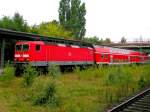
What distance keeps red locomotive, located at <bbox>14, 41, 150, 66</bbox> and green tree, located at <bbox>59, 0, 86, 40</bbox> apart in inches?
1154

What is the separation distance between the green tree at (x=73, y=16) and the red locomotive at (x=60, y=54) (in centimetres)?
2931

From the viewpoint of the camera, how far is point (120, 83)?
20.4m

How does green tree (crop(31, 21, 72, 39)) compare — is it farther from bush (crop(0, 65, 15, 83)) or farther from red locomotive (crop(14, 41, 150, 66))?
bush (crop(0, 65, 15, 83))

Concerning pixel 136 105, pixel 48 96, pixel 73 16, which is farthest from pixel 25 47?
pixel 73 16

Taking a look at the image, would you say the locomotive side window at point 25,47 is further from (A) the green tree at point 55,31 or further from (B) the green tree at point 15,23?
(A) the green tree at point 55,31

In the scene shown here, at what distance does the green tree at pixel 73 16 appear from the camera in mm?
73438

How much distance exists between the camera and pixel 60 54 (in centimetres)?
3134

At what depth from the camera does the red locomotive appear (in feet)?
92.6

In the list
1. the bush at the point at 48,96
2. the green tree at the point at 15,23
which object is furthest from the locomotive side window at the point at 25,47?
the green tree at the point at 15,23

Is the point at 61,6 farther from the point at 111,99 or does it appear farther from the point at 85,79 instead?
the point at 111,99

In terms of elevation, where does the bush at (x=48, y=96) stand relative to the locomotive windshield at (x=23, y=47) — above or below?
below

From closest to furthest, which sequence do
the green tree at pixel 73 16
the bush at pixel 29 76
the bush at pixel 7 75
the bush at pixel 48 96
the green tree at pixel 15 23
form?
1. the bush at pixel 48 96
2. the bush at pixel 29 76
3. the bush at pixel 7 75
4. the green tree at pixel 15 23
5. the green tree at pixel 73 16

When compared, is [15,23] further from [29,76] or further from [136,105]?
[136,105]

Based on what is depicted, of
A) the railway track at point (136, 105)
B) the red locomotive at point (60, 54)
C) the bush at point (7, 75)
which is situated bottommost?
the railway track at point (136, 105)
